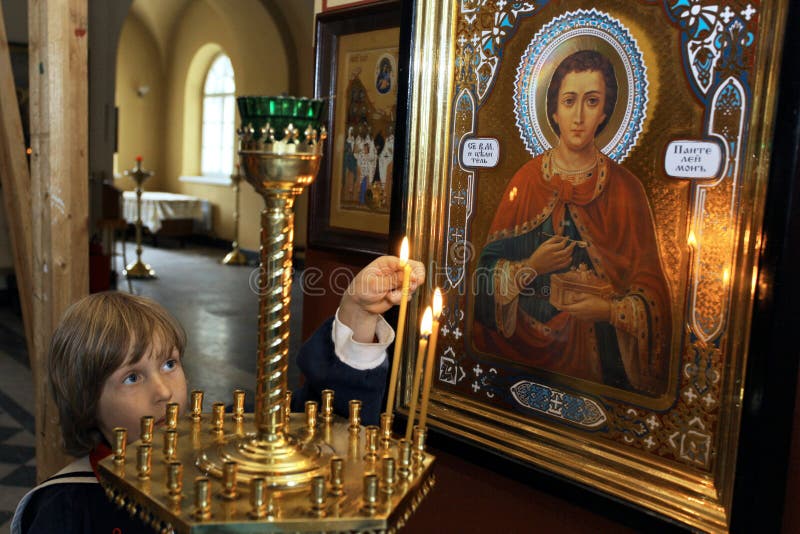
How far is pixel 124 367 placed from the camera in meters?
1.52

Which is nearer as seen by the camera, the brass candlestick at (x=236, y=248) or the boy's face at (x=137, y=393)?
the boy's face at (x=137, y=393)

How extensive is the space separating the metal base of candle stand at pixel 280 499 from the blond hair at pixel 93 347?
0.54 metres

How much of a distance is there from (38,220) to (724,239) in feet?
6.48

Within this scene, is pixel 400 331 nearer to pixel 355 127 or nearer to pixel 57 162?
pixel 355 127

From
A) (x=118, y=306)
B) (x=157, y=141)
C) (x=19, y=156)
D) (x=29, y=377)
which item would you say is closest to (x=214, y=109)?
(x=157, y=141)

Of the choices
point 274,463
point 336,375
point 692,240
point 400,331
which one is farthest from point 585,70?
point 274,463

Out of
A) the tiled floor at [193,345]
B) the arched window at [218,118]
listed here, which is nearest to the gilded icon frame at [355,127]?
the tiled floor at [193,345]

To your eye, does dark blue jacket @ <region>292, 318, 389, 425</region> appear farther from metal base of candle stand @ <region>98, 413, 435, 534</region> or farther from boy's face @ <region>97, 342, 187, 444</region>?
metal base of candle stand @ <region>98, 413, 435, 534</region>

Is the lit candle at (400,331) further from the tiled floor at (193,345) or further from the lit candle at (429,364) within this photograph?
the tiled floor at (193,345)

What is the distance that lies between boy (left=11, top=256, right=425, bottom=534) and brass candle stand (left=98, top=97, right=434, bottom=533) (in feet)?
1.47

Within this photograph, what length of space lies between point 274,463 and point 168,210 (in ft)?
47.1

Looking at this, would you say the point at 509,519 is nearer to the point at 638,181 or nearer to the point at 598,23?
the point at 638,181

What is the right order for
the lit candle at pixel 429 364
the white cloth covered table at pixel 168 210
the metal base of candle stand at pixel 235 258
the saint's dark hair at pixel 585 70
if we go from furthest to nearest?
the white cloth covered table at pixel 168 210, the metal base of candle stand at pixel 235 258, the saint's dark hair at pixel 585 70, the lit candle at pixel 429 364

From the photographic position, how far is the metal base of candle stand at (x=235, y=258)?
504 inches
